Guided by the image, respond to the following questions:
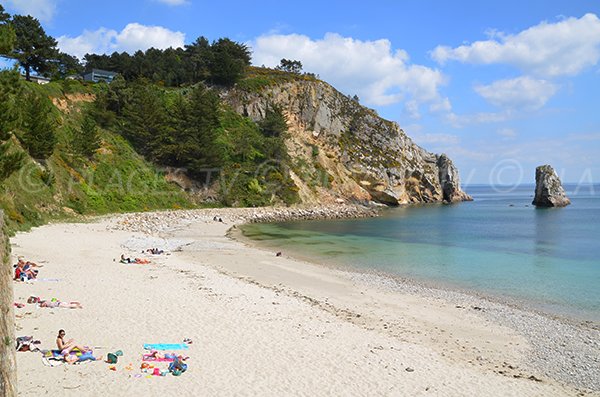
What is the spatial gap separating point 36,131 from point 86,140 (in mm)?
7008

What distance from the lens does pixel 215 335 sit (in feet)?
33.5

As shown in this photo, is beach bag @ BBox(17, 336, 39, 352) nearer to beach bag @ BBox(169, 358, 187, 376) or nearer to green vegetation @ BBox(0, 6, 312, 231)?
beach bag @ BBox(169, 358, 187, 376)

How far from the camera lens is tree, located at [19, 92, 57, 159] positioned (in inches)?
1222

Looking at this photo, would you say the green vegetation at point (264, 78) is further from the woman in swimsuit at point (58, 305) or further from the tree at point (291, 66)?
the woman in swimsuit at point (58, 305)

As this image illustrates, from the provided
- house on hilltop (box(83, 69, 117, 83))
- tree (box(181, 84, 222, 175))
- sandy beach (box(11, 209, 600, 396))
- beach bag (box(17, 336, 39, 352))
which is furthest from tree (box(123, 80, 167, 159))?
beach bag (box(17, 336, 39, 352))

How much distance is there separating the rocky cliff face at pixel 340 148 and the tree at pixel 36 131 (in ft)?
94.8

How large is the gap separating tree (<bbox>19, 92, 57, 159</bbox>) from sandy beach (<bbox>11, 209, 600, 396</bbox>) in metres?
15.6

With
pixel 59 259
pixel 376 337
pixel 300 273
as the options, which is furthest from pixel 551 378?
pixel 59 259

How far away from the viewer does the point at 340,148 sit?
6888 cm

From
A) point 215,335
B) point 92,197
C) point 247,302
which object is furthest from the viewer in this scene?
point 92,197

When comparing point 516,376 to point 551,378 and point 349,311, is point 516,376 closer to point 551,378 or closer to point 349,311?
point 551,378

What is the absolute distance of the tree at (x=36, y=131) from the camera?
31.0 metres

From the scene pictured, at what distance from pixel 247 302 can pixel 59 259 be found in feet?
30.1

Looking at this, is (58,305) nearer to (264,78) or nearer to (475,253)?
(475,253)
